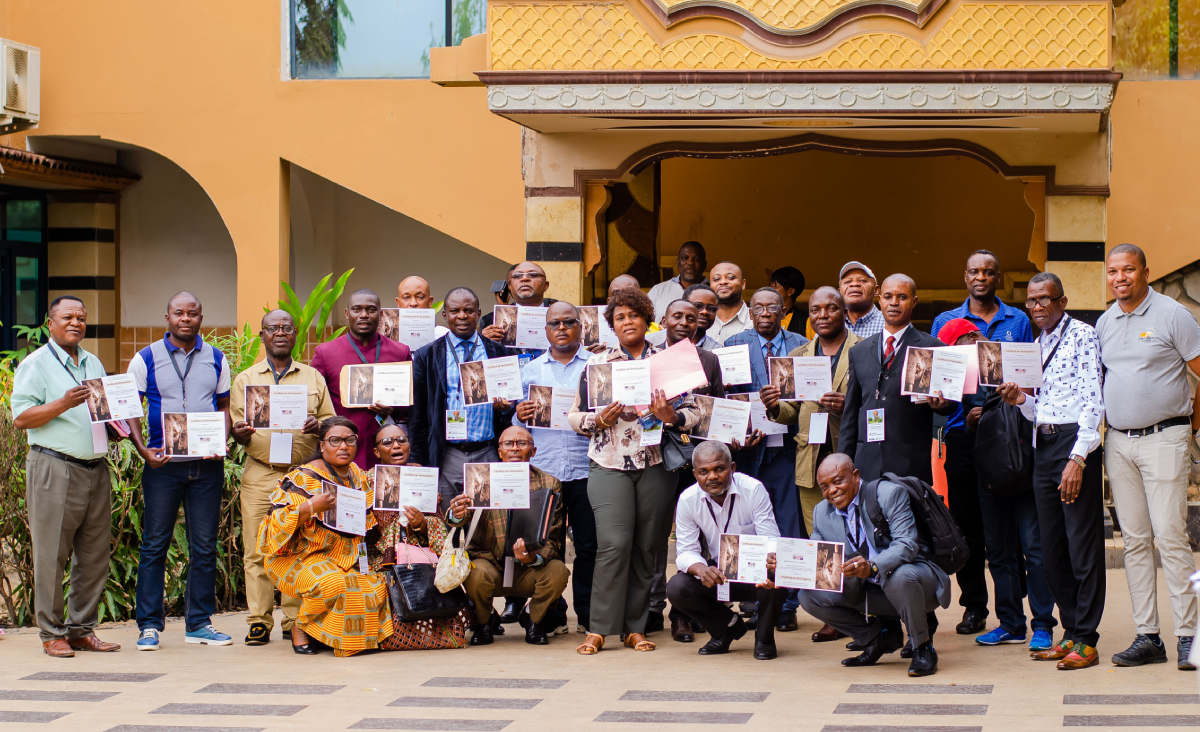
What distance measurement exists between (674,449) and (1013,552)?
6.06 feet

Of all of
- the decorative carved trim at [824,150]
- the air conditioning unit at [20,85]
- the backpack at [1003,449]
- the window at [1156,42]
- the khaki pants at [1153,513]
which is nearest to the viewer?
the khaki pants at [1153,513]

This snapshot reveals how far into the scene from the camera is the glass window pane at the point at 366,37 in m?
12.2

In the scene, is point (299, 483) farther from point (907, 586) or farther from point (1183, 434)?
point (1183, 434)

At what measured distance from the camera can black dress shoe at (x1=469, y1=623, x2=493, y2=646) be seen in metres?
7.16

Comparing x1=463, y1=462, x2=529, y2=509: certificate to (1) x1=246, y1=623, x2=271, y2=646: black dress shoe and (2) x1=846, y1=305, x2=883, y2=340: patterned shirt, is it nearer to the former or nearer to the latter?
(1) x1=246, y1=623, x2=271, y2=646: black dress shoe

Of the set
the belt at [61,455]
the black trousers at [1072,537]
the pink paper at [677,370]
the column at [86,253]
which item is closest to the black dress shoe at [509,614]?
the pink paper at [677,370]

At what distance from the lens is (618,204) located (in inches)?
488

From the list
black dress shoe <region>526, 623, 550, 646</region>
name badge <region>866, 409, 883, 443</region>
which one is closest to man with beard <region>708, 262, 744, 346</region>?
name badge <region>866, 409, 883, 443</region>

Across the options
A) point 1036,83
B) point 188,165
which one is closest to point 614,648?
point 1036,83

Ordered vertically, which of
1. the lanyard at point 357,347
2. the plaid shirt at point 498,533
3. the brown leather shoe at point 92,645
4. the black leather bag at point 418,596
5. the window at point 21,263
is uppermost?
the window at point 21,263

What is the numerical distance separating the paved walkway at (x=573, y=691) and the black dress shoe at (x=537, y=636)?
0.07 m

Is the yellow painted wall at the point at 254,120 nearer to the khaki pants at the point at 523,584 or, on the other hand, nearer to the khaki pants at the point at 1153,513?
the khaki pants at the point at 523,584

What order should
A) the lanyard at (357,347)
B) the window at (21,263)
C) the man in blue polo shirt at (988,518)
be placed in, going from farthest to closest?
the window at (21,263) → the lanyard at (357,347) → the man in blue polo shirt at (988,518)

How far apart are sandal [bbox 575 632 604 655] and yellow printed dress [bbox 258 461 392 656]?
3.37 feet
